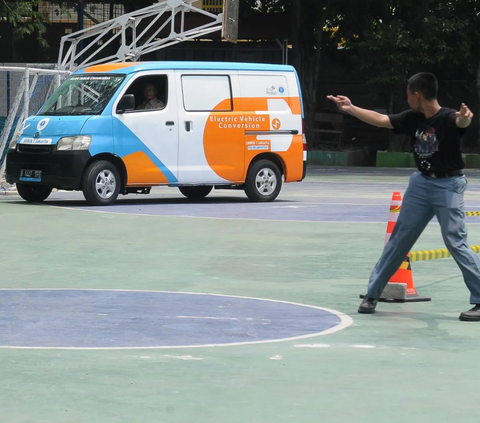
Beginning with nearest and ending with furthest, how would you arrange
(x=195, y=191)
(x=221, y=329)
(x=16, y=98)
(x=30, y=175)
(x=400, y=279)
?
(x=221, y=329) < (x=400, y=279) < (x=30, y=175) < (x=195, y=191) < (x=16, y=98)

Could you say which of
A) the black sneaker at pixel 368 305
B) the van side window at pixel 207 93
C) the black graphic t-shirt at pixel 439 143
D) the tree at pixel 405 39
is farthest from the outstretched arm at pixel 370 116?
the tree at pixel 405 39

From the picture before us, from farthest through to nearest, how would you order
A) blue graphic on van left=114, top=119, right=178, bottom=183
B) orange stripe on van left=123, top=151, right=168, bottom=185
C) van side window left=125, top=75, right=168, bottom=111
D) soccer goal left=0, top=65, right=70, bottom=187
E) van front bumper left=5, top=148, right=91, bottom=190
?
soccer goal left=0, top=65, right=70, bottom=187 < van side window left=125, top=75, right=168, bottom=111 < orange stripe on van left=123, top=151, right=168, bottom=185 < blue graphic on van left=114, top=119, right=178, bottom=183 < van front bumper left=5, top=148, right=91, bottom=190

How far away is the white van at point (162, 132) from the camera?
59.6ft

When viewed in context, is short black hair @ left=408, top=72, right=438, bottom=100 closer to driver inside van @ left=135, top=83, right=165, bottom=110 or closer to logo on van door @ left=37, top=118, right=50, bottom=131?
driver inside van @ left=135, top=83, right=165, bottom=110

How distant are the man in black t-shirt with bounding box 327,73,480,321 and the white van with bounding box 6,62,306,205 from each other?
9.74 meters

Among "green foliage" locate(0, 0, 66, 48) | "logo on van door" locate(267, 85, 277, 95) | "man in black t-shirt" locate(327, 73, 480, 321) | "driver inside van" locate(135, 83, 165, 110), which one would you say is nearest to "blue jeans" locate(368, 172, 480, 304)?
"man in black t-shirt" locate(327, 73, 480, 321)

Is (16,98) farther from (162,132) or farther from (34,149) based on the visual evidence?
(162,132)

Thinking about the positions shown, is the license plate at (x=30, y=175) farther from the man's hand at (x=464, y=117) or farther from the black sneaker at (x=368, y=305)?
the man's hand at (x=464, y=117)

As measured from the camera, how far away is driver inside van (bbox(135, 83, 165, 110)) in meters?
18.8

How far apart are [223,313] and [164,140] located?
33.8 ft

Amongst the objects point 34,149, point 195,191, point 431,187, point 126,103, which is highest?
point 126,103

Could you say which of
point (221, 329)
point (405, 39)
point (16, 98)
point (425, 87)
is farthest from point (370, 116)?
point (405, 39)

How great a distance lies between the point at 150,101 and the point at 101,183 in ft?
5.12

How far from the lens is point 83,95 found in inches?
742
